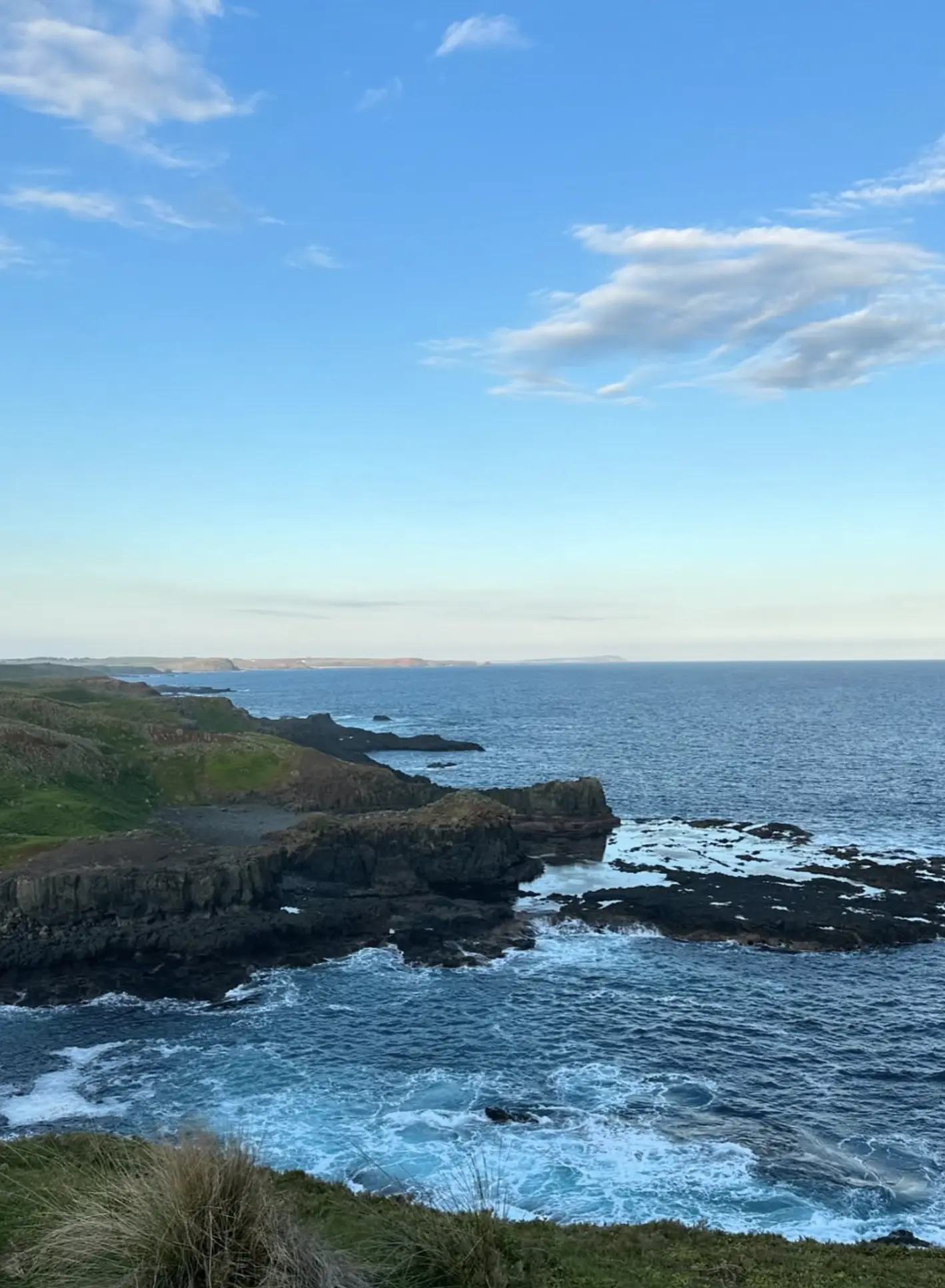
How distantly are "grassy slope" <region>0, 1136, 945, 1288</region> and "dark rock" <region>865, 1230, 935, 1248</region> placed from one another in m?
3.71

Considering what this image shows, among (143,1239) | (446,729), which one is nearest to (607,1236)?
(143,1239)

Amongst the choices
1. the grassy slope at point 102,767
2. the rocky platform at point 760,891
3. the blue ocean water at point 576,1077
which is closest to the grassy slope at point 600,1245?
the blue ocean water at point 576,1077

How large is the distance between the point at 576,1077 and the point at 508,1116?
15.0 ft

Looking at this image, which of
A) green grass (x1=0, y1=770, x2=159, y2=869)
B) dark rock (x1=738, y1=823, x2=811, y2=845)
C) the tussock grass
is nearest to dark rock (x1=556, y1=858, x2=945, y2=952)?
dark rock (x1=738, y1=823, x2=811, y2=845)

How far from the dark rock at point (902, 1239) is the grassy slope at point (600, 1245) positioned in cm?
371

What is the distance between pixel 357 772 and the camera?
3410 inches

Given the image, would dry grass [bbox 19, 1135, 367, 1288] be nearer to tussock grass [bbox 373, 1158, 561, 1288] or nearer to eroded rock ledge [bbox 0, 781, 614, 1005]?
tussock grass [bbox 373, 1158, 561, 1288]

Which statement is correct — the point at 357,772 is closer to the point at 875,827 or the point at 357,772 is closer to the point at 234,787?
the point at 234,787

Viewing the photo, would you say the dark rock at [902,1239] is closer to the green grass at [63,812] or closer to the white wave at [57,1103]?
the white wave at [57,1103]

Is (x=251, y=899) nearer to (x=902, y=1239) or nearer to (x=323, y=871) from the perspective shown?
(x=323, y=871)

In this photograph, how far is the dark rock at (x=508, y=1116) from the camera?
32.5 metres

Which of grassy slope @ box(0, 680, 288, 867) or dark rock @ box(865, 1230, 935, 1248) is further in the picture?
grassy slope @ box(0, 680, 288, 867)

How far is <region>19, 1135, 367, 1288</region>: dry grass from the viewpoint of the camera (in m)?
11.8

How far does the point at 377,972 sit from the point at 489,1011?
8328mm
